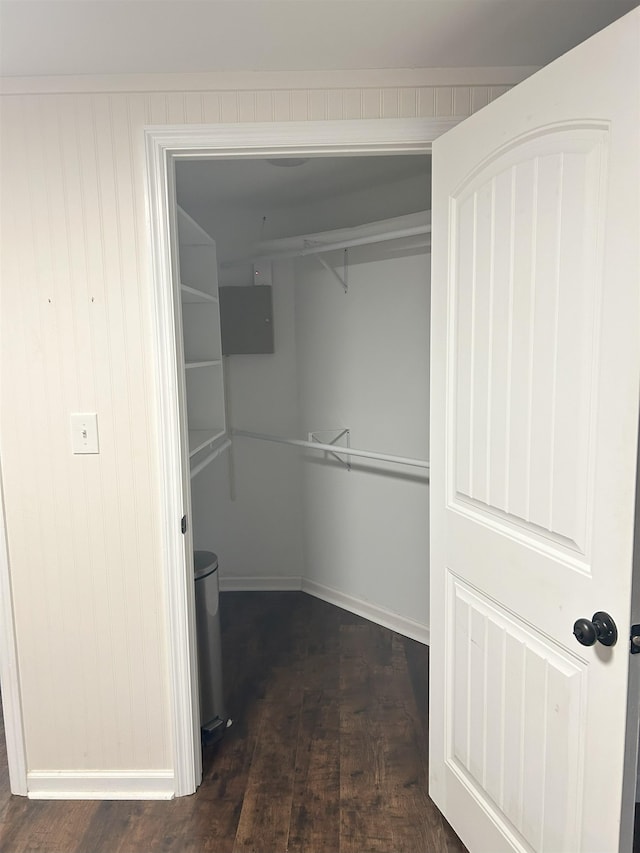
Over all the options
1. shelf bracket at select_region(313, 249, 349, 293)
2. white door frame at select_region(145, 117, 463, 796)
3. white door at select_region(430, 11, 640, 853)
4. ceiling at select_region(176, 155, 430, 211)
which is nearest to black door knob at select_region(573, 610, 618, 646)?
white door at select_region(430, 11, 640, 853)

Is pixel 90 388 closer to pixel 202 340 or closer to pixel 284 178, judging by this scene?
pixel 202 340

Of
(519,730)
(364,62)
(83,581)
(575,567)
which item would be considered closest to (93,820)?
(83,581)

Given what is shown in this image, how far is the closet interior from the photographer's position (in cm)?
288

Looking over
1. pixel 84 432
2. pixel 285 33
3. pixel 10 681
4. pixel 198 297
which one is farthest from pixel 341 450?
pixel 285 33

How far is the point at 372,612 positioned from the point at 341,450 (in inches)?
35.3

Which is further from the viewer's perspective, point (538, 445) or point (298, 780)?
point (298, 780)

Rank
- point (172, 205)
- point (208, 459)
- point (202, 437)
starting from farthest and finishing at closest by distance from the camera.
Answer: point (202, 437)
point (208, 459)
point (172, 205)

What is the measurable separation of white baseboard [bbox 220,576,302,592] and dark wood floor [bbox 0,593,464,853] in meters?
0.73

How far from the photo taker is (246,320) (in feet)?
11.4

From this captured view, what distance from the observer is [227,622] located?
331cm

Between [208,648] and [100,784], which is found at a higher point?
[208,648]

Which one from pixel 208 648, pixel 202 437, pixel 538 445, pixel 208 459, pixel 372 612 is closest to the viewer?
pixel 538 445

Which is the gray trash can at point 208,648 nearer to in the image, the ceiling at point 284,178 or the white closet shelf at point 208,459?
the white closet shelf at point 208,459

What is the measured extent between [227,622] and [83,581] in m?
1.47
